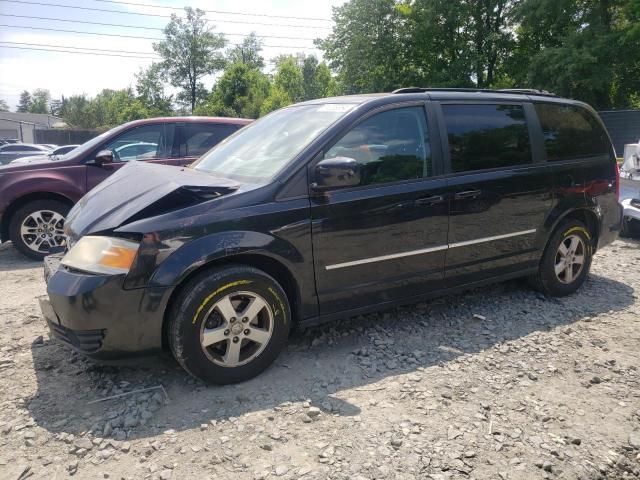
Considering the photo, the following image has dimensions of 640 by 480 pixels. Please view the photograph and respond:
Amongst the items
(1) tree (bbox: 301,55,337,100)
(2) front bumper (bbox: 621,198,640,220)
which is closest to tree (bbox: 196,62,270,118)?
(1) tree (bbox: 301,55,337,100)

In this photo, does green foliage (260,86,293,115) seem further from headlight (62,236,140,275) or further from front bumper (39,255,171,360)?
front bumper (39,255,171,360)

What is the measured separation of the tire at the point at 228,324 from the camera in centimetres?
278

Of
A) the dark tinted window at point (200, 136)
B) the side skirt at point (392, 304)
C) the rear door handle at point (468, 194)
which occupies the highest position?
the dark tinted window at point (200, 136)

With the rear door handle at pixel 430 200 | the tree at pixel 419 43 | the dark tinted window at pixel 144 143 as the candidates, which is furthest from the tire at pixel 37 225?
the tree at pixel 419 43

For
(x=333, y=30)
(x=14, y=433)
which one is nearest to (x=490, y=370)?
(x=14, y=433)

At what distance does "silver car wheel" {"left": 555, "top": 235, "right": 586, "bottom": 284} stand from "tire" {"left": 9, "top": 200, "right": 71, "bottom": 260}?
5.60 meters

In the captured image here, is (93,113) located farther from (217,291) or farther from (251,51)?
(217,291)

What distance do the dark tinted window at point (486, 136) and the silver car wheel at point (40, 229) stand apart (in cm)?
486

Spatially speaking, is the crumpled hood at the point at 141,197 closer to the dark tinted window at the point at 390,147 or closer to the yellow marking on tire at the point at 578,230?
the dark tinted window at the point at 390,147

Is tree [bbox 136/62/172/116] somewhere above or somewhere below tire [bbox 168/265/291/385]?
above

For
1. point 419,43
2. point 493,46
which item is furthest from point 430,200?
point 419,43

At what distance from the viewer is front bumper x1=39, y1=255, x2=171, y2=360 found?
8.61 feet

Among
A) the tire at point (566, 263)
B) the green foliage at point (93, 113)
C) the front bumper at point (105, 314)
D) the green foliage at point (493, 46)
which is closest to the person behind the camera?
the front bumper at point (105, 314)

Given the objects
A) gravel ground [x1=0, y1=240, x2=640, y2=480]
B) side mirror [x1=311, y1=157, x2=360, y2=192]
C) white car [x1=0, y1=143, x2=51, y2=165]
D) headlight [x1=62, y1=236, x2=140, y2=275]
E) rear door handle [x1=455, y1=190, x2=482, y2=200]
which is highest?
white car [x1=0, y1=143, x2=51, y2=165]
